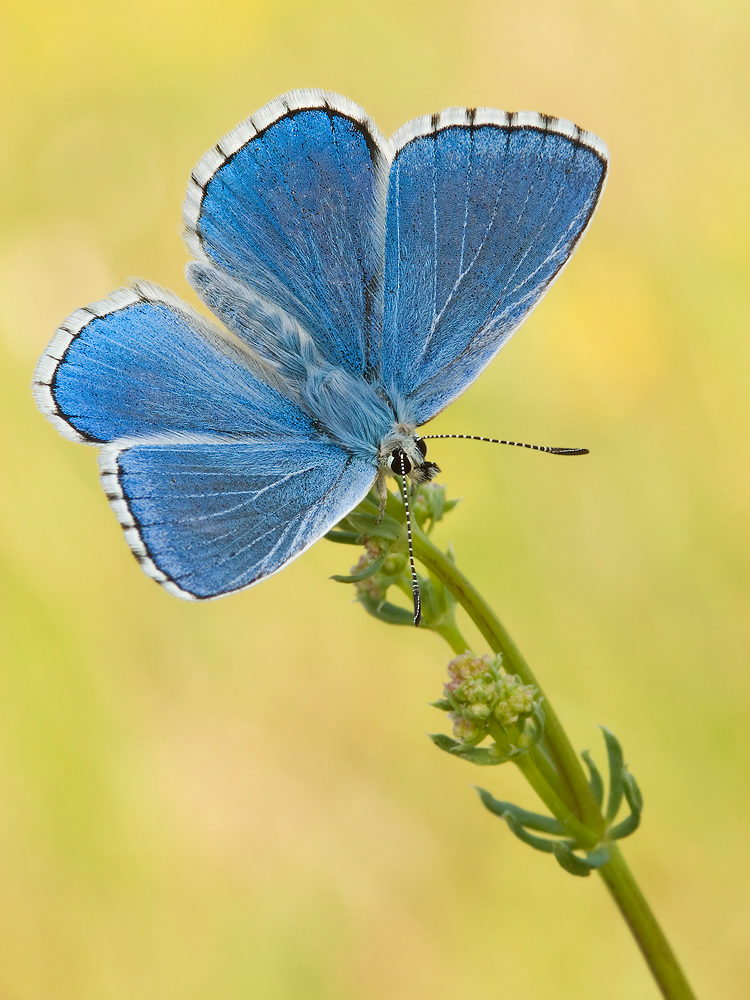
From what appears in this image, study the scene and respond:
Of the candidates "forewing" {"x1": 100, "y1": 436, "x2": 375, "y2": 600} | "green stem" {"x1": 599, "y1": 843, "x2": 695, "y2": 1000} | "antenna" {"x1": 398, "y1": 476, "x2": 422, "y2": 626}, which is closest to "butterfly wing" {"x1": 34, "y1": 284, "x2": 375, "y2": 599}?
"forewing" {"x1": 100, "y1": 436, "x2": 375, "y2": 600}

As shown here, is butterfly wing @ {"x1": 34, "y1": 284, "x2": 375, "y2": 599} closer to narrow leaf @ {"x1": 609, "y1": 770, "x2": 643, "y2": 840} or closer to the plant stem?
the plant stem

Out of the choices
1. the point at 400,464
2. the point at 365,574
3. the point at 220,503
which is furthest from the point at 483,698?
the point at 220,503

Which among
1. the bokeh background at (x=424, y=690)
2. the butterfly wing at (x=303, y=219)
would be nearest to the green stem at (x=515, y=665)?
the butterfly wing at (x=303, y=219)

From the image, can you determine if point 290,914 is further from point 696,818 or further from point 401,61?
point 401,61

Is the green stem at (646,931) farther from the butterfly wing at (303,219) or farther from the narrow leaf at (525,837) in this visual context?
the butterfly wing at (303,219)

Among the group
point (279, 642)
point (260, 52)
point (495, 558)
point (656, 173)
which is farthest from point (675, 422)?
point (260, 52)

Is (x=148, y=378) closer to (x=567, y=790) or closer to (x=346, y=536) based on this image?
(x=346, y=536)
